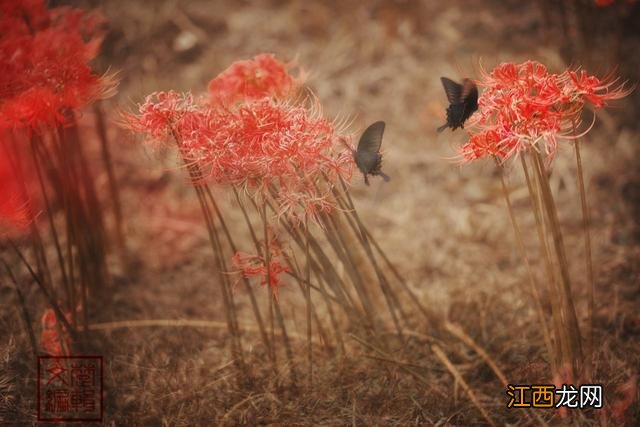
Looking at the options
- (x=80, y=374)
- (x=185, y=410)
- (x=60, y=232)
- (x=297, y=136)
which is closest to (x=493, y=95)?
(x=297, y=136)

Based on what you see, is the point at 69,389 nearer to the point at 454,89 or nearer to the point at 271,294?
the point at 271,294

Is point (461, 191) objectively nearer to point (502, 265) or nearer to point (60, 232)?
point (502, 265)

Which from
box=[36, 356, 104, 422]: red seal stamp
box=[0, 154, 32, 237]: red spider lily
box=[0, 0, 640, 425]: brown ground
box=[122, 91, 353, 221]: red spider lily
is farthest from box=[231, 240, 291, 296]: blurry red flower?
box=[0, 154, 32, 237]: red spider lily

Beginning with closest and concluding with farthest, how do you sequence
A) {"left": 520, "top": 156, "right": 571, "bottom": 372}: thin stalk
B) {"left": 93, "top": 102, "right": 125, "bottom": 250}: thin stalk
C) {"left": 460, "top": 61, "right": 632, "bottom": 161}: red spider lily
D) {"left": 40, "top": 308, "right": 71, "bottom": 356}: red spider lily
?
{"left": 460, "top": 61, "right": 632, "bottom": 161}: red spider lily < {"left": 520, "top": 156, "right": 571, "bottom": 372}: thin stalk < {"left": 40, "top": 308, "right": 71, "bottom": 356}: red spider lily < {"left": 93, "top": 102, "right": 125, "bottom": 250}: thin stalk

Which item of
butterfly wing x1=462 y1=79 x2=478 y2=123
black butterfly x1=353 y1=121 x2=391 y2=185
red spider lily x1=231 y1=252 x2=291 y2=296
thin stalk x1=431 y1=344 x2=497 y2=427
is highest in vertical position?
butterfly wing x1=462 y1=79 x2=478 y2=123

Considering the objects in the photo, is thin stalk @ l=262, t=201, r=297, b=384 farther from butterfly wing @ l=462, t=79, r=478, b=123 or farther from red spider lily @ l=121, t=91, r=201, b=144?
butterfly wing @ l=462, t=79, r=478, b=123

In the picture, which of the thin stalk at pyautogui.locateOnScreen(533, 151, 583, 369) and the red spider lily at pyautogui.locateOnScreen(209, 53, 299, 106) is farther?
the red spider lily at pyautogui.locateOnScreen(209, 53, 299, 106)

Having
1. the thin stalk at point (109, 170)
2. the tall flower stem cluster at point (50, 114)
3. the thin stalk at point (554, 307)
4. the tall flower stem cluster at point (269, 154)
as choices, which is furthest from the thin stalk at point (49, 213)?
the thin stalk at point (554, 307)
